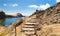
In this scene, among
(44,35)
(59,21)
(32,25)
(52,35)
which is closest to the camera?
(52,35)

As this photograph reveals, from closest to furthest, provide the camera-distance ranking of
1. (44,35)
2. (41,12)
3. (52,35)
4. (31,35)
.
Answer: (52,35)
(44,35)
(31,35)
(41,12)

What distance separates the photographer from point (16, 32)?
22.1 meters

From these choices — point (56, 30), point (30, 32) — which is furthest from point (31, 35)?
point (56, 30)

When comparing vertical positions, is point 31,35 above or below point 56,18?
below

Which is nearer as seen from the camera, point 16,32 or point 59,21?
point 59,21

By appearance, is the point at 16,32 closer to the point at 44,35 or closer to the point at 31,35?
the point at 31,35

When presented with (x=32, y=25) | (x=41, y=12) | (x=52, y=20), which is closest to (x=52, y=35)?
(x=52, y=20)

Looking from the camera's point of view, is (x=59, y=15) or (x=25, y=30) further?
(x=25, y=30)

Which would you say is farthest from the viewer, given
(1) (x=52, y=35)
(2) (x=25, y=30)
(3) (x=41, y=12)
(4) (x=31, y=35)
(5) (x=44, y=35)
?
(3) (x=41, y=12)

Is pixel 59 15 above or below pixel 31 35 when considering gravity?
above

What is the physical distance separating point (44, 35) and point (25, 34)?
3656mm

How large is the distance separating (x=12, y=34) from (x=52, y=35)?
351 inches

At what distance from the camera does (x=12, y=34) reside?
71.9 ft

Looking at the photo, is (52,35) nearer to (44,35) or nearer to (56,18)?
(44,35)
